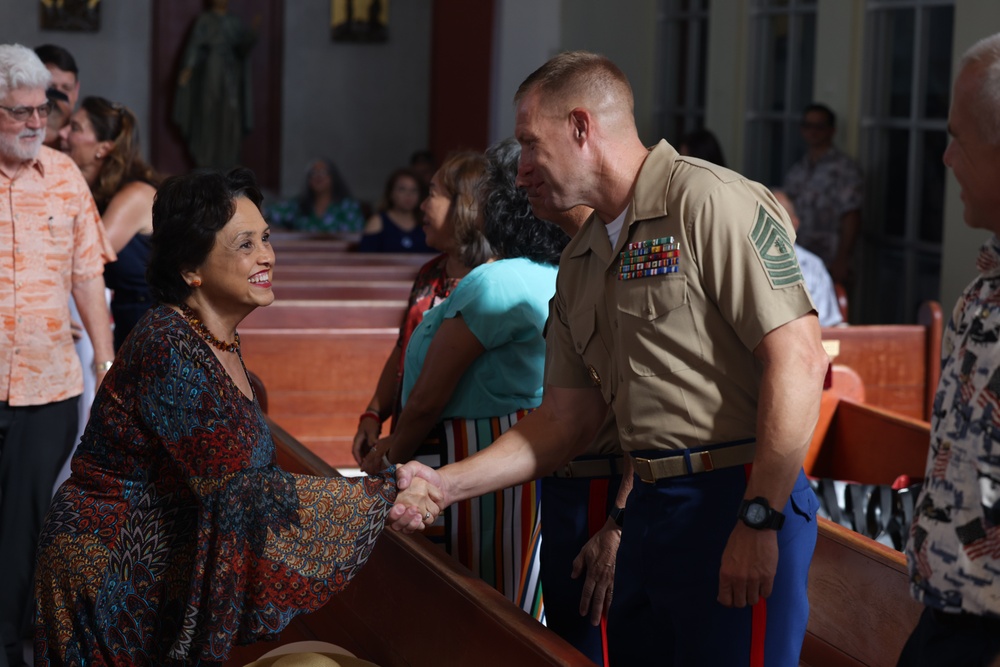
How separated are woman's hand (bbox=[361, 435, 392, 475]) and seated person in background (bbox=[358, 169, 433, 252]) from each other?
5.27m

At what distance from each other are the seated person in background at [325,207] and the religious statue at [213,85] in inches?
97.7

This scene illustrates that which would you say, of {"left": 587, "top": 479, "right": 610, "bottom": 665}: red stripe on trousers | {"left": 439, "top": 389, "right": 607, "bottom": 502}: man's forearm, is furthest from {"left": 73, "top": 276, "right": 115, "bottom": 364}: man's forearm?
{"left": 587, "top": 479, "right": 610, "bottom": 665}: red stripe on trousers

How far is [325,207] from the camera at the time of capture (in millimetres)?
10258

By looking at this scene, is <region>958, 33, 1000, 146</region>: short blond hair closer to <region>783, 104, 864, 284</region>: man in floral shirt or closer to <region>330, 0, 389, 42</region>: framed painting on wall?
<region>783, 104, 864, 284</region>: man in floral shirt

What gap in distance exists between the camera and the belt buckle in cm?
200

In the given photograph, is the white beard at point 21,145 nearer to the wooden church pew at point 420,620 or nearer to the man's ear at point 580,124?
the wooden church pew at point 420,620

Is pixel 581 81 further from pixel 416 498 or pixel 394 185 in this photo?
pixel 394 185

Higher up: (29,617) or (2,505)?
(2,505)

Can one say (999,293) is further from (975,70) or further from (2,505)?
(2,505)

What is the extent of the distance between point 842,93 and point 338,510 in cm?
592

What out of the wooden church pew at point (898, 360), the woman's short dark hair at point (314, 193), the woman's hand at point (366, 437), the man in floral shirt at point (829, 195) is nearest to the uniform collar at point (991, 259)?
the woman's hand at point (366, 437)

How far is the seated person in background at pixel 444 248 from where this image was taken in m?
2.96

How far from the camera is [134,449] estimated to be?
2027 mm

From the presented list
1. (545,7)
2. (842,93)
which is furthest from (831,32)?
(545,7)
